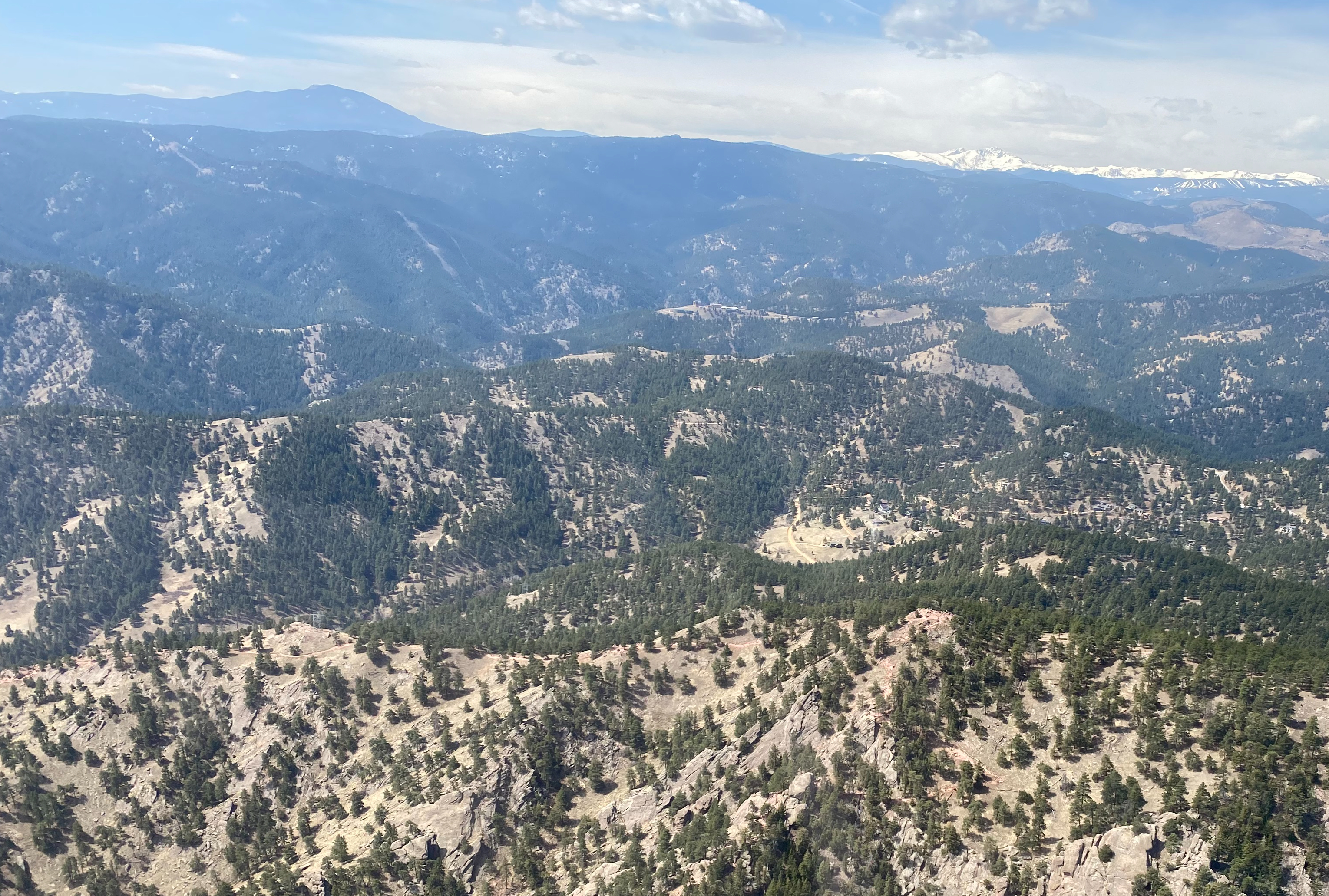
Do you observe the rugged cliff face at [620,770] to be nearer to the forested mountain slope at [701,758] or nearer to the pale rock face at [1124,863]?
the pale rock face at [1124,863]

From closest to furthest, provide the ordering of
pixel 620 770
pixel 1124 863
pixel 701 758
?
pixel 1124 863, pixel 701 758, pixel 620 770

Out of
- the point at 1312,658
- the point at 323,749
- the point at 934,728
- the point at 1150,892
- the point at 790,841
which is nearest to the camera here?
the point at 1150,892

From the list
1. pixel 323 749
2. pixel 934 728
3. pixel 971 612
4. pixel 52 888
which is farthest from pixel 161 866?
pixel 971 612

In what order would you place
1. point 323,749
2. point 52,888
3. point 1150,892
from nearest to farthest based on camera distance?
point 1150,892 < point 52,888 < point 323,749

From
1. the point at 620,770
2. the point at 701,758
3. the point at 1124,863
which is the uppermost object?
Answer: the point at 1124,863

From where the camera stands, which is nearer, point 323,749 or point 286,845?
point 286,845

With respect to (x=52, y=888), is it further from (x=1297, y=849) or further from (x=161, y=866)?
(x=1297, y=849)

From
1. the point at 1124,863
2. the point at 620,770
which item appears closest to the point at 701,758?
the point at 620,770

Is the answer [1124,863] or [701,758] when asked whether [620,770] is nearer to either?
[701,758]
